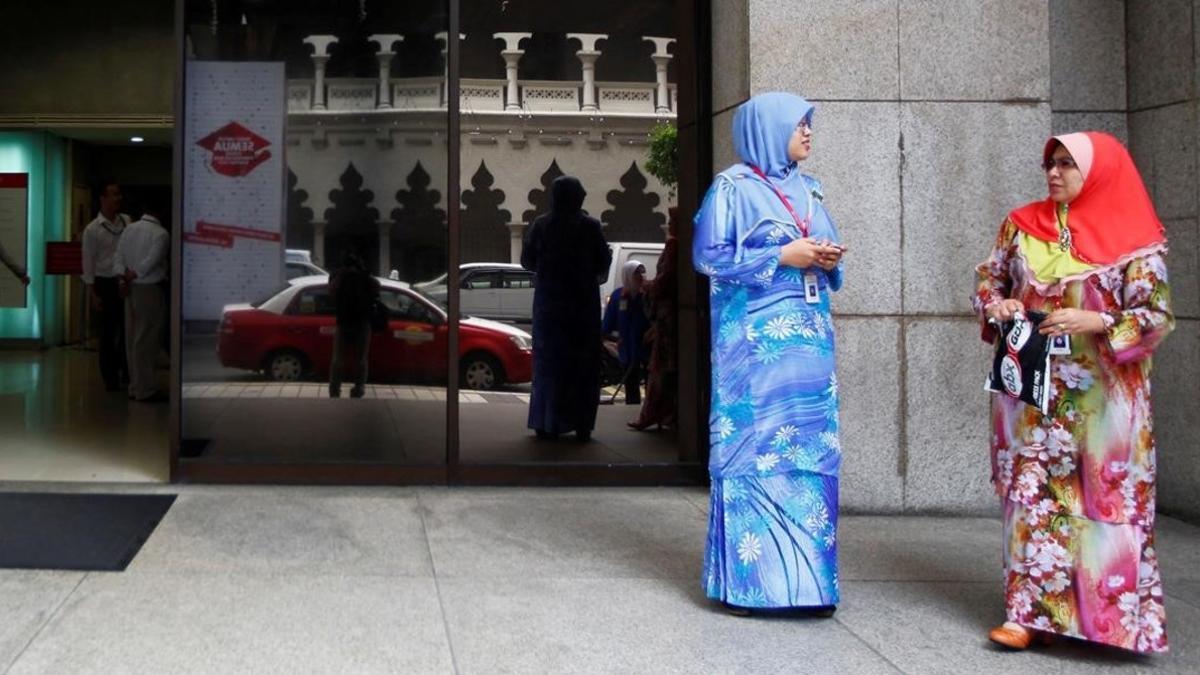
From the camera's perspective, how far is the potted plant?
7801mm

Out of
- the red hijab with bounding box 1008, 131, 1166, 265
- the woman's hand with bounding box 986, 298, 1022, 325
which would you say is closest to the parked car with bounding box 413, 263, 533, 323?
the woman's hand with bounding box 986, 298, 1022, 325

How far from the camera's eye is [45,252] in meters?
17.8

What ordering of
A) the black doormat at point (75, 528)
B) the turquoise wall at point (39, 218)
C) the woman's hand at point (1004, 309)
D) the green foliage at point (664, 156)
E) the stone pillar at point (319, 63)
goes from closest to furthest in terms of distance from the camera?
the woman's hand at point (1004, 309) → the black doormat at point (75, 528) → the stone pillar at point (319, 63) → the green foliage at point (664, 156) → the turquoise wall at point (39, 218)

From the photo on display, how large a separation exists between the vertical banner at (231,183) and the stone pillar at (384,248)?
22.5 inches

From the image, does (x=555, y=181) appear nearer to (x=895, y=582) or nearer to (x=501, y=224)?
(x=501, y=224)

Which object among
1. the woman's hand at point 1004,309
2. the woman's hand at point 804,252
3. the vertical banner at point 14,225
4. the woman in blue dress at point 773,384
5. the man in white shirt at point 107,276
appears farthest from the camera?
the vertical banner at point 14,225

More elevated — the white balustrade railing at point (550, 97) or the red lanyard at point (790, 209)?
the white balustrade railing at point (550, 97)

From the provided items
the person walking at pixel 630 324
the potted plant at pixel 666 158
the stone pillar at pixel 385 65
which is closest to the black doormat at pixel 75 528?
the stone pillar at pixel 385 65

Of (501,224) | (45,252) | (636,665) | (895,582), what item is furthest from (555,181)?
(45,252)

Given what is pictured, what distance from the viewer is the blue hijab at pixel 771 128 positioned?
4.83 metres

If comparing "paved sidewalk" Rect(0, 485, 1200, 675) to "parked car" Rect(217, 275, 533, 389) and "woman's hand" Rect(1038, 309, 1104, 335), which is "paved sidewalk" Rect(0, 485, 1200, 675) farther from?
"woman's hand" Rect(1038, 309, 1104, 335)

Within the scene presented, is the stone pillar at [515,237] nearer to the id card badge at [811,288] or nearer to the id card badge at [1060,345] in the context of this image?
the id card badge at [811,288]

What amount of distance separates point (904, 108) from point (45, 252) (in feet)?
46.8

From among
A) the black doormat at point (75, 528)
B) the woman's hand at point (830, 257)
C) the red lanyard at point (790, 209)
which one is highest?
the red lanyard at point (790, 209)
